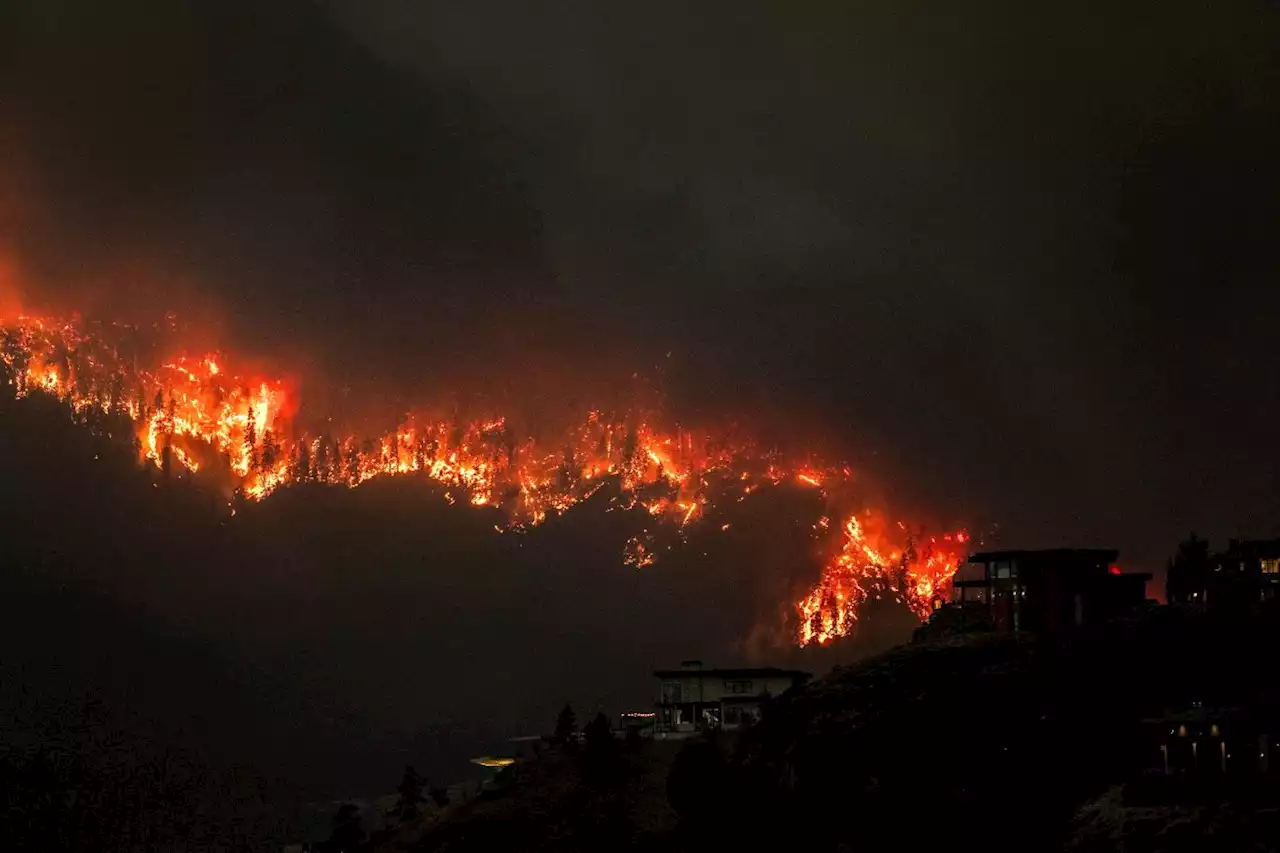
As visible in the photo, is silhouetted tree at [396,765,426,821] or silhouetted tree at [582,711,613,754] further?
silhouetted tree at [396,765,426,821]

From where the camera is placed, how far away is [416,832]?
4717 inches

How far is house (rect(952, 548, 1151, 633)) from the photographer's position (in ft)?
395

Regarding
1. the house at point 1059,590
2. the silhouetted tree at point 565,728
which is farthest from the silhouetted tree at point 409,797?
the house at point 1059,590

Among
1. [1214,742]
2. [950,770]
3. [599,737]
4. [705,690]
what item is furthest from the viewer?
[705,690]

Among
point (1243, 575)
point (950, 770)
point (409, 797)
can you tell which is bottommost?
point (409, 797)

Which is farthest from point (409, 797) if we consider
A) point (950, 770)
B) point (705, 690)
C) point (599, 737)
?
point (950, 770)

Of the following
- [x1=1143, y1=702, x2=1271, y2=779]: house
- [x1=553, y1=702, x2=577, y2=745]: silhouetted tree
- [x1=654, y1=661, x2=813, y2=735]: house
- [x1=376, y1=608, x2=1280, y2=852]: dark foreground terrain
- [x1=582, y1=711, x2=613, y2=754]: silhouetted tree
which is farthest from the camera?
[x1=654, y1=661, x2=813, y2=735]: house

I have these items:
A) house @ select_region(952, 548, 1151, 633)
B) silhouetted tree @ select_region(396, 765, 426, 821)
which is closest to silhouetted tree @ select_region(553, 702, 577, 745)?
silhouetted tree @ select_region(396, 765, 426, 821)

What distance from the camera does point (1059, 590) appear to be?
121000mm

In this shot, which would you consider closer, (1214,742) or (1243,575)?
(1214,742)

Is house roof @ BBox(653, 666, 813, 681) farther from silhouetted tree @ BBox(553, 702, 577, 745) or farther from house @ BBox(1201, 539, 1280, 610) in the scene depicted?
house @ BBox(1201, 539, 1280, 610)

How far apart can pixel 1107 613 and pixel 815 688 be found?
24692 mm

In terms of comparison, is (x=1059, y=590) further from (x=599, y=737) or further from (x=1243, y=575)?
(x=599, y=737)

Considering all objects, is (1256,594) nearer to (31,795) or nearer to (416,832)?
(416,832)
